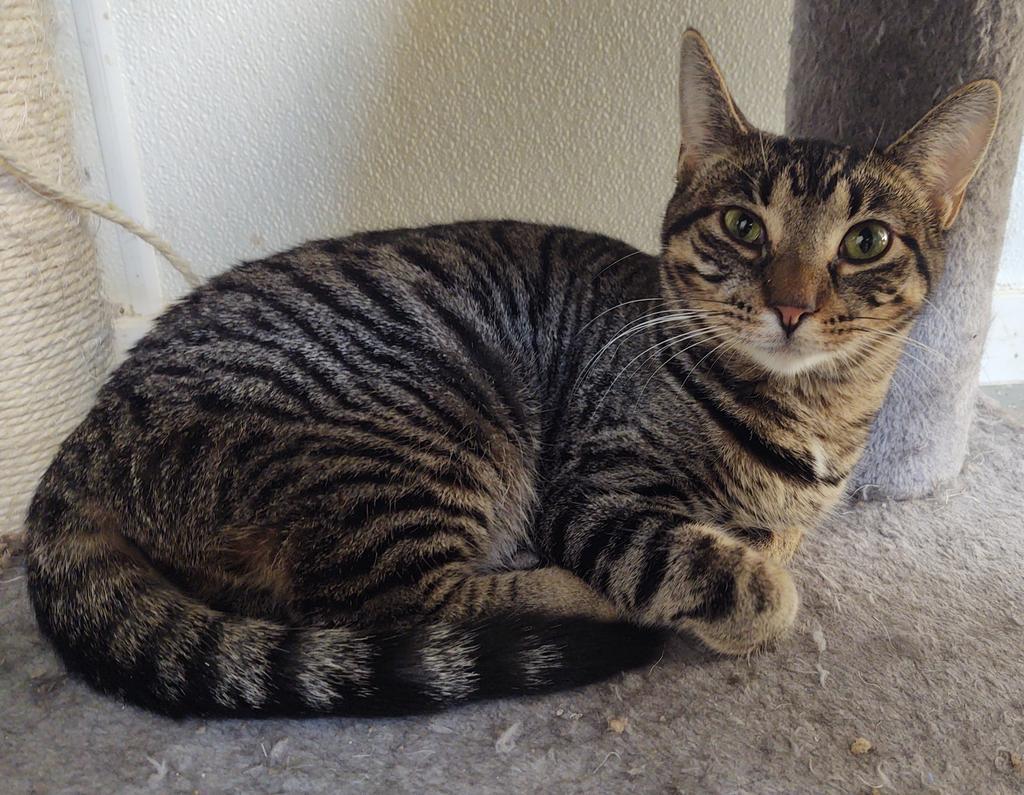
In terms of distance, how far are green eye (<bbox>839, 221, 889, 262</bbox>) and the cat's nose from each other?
4.9 inches

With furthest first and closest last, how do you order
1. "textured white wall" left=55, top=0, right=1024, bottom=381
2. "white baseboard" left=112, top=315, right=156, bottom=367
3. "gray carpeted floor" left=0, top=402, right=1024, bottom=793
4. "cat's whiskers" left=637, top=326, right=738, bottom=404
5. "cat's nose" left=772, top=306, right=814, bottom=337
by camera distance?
"white baseboard" left=112, top=315, right=156, bottom=367 → "textured white wall" left=55, top=0, right=1024, bottom=381 → "cat's whiskers" left=637, top=326, right=738, bottom=404 → "cat's nose" left=772, top=306, right=814, bottom=337 → "gray carpeted floor" left=0, top=402, right=1024, bottom=793

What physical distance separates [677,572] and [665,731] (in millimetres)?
210

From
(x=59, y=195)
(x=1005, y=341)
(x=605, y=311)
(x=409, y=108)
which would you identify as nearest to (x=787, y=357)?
(x=605, y=311)

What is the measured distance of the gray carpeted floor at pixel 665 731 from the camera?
3.30 feet

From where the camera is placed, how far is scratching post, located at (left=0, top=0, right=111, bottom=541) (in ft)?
4.64

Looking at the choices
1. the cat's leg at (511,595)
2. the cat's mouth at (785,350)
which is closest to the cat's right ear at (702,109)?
the cat's mouth at (785,350)

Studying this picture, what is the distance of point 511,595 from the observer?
3.95 feet

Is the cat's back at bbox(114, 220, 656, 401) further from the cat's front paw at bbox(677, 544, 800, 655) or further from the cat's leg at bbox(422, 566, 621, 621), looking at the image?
the cat's front paw at bbox(677, 544, 800, 655)

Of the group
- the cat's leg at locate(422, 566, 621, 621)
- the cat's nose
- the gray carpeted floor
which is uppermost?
the cat's nose

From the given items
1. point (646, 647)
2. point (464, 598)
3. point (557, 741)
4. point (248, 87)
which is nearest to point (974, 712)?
point (646, 647)

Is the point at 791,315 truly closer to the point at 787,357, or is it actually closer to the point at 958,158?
the point at 787,357

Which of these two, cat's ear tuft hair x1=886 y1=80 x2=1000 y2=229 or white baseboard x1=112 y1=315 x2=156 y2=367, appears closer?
cat's ear tuft hair x1=886 y1=80 x2=1000 y2=229

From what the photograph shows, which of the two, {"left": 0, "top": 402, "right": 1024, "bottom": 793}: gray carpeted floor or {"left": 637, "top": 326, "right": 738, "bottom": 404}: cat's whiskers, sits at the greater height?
{"left": 637, "top": 326, "right": 738, "bottom": 404}: cat's whiskers

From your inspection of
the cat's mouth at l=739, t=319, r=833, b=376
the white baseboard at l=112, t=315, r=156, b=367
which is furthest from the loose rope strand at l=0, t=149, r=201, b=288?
the cat's mouth at l=739, t=319, r=833, b=376
